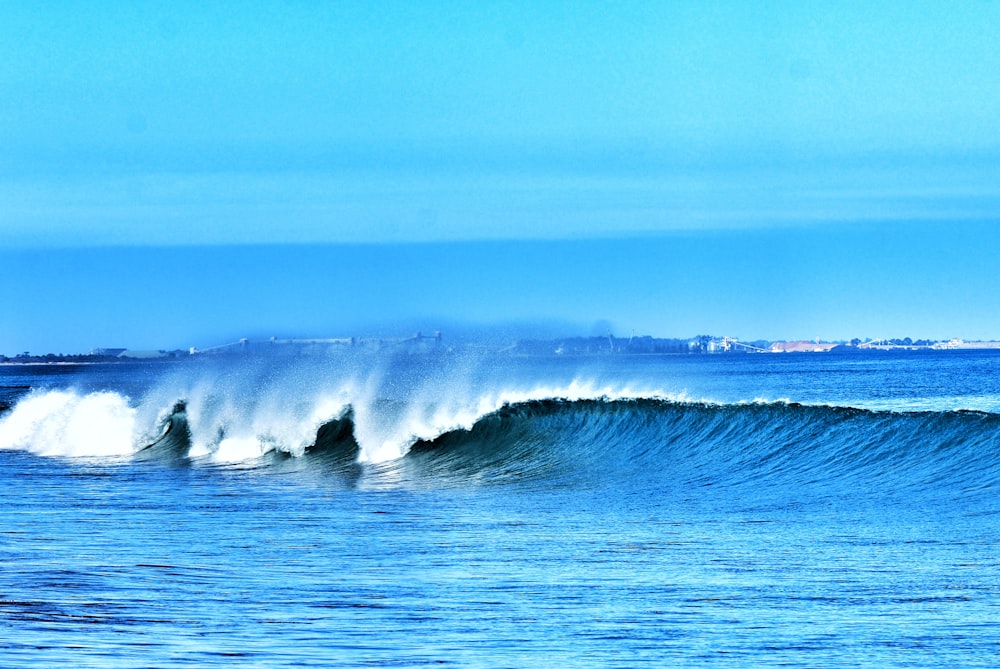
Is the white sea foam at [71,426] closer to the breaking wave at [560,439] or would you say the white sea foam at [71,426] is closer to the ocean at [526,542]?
the breaking wave at [560,439]

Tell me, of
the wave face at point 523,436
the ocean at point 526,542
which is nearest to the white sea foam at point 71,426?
the wave face at point 523,436

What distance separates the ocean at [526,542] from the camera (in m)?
8.20

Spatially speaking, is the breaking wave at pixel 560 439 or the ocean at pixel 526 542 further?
the breaking wave at pixel 560 439

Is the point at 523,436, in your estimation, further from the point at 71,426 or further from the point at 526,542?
the point at 71,426

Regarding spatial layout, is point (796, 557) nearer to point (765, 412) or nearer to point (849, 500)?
point (849, 500)

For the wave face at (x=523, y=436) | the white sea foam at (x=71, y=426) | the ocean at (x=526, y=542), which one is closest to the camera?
the ocean at (x=526, y=542)

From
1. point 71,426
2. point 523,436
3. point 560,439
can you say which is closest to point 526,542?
point 560,439

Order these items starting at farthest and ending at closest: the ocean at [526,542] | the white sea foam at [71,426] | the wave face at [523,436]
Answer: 1. the white sea foam at [71,426]
2. the wave face at [523,436]
3. the ocean at [526,542]

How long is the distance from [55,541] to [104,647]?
4981 mm

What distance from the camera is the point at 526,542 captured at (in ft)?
40.5

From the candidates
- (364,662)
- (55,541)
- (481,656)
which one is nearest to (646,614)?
(481,656)

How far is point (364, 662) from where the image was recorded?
7.79 m

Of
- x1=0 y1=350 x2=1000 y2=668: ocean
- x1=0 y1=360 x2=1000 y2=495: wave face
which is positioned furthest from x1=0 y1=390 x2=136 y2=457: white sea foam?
x1=0 y1=350 x2=1000 y2=668: ocean

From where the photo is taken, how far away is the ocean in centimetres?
820
